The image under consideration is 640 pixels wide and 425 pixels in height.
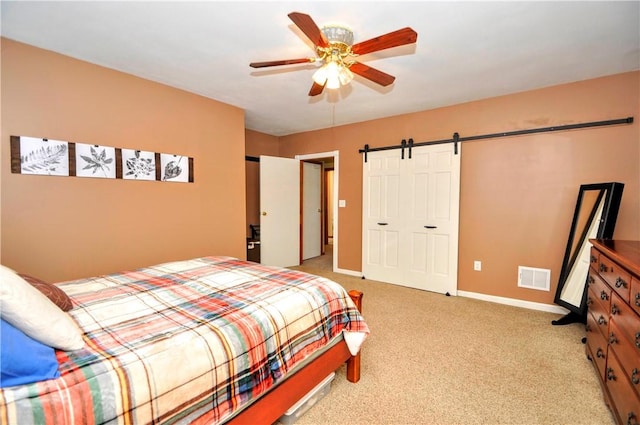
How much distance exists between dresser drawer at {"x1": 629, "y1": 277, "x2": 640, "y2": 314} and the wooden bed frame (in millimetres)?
1358

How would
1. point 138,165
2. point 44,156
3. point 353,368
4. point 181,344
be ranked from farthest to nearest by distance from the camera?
point 138,165 → point 44,156 → point 353,368 → point 181,344

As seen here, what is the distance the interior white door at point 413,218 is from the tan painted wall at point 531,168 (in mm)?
147

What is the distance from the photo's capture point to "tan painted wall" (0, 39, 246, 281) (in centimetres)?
219

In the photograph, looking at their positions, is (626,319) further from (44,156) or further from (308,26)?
(44,156)

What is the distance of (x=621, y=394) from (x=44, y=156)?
404 centimetres

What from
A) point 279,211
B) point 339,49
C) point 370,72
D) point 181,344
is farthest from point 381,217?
point 181,344

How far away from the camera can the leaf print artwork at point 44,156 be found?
86.9 inches

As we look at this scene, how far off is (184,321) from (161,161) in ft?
7.46

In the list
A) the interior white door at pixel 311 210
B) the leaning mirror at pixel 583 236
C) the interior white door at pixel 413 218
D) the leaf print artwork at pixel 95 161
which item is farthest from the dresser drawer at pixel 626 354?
the interior white door at pixel 311 210

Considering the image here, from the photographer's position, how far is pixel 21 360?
810mm

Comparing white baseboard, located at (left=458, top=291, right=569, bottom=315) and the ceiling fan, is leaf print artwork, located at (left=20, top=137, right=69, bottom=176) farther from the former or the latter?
white baseboard, located at (left=458, top=291, right=569, bottom=315)

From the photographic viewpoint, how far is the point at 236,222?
370 centimetres

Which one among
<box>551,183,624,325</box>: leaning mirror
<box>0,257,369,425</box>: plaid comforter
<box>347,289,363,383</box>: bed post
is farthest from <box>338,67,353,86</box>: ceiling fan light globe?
<box>551,183,624,325</box>: leaning mirror

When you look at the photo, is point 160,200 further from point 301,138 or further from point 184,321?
point 301,138
